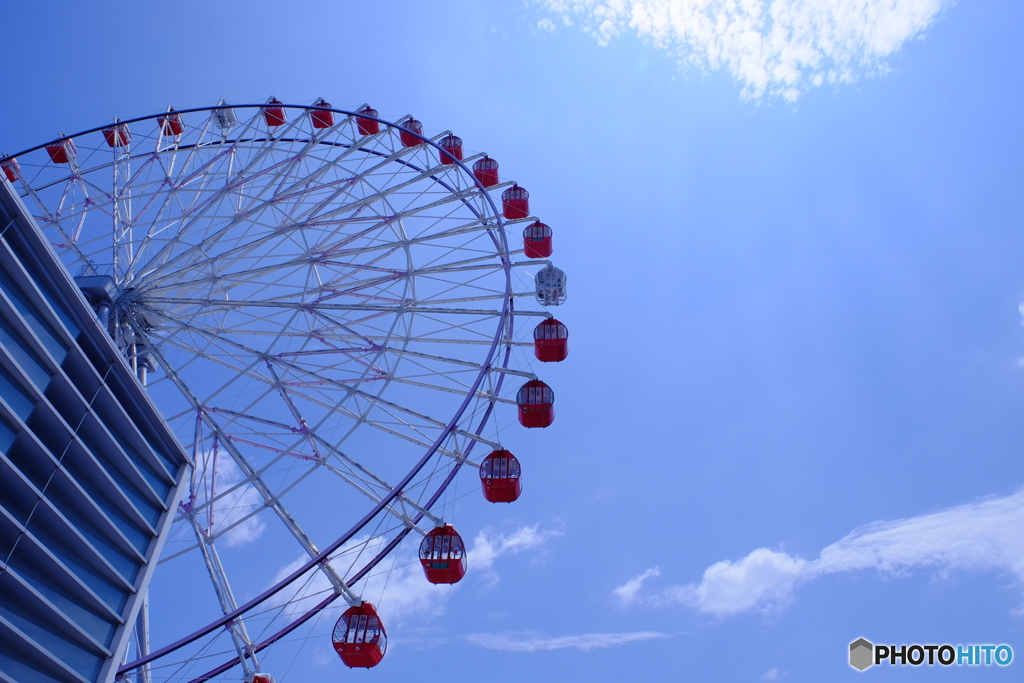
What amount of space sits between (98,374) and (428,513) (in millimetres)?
7210

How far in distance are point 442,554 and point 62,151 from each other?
59.1 ft

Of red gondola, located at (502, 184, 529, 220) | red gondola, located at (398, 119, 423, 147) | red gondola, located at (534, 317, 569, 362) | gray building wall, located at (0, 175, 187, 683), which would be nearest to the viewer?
Answer: gray building wall, located at (0, 175, 187, 683)

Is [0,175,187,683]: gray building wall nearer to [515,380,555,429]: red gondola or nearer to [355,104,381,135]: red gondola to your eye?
[515,380,555,429]: red gondola

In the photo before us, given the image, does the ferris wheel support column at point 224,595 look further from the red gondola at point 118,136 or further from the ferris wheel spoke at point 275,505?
the red gondola at point 118,136

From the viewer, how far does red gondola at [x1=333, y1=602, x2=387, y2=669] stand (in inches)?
640

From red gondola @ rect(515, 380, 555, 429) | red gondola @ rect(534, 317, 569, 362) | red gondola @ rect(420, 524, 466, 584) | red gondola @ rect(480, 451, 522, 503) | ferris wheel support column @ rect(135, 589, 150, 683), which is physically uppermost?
red gondola @ rect(534, 317, 569, 362)

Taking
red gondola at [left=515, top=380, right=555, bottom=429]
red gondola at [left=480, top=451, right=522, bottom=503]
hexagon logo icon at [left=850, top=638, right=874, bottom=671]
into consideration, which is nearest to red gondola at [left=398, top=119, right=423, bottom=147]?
red gondola at [left=515, top=380, right=555, bottom=429]

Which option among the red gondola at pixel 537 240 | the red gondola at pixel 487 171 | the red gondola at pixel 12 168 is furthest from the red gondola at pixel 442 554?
the red gondola at pixel 12 168

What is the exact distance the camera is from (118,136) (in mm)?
24172

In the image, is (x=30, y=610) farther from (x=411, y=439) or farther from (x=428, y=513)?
(x=411, y=439)

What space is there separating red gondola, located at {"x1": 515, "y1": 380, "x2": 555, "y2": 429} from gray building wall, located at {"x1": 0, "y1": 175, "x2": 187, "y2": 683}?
959 cm

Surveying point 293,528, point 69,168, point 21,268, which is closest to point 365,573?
point 293,528

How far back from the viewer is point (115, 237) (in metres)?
20.5

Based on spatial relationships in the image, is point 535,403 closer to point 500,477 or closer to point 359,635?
point 500,477
